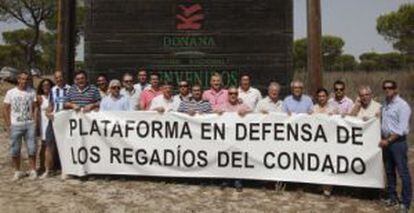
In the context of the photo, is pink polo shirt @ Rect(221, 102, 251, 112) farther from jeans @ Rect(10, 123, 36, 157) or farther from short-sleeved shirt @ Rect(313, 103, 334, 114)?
jeans @ Rect(10, 123, 36, 157)

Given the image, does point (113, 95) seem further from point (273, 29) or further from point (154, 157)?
point (273, 29)

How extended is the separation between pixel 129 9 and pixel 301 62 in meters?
50.1

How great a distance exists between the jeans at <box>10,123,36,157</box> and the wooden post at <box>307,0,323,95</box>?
4604 millimetres

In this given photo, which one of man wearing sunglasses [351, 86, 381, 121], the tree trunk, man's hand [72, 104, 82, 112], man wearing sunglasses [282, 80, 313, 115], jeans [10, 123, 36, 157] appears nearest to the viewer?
man wearing sunglasses [351, 86, 381, 121]

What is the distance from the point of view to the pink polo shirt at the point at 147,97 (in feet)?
33.2

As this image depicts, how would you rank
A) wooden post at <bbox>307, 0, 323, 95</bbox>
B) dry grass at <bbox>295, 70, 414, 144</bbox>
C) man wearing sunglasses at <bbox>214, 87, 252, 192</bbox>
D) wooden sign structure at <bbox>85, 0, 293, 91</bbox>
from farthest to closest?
dry grass at <bbox>295, 70, 414, 144</bbox> < wooden sign structure at <bbox>85, 0, 293, 91</bbox> < wooden post at <bbox>307, 0, 323, 95</bbox> < man wearing sunglasses at <bbox>214, 87, 252, 192</bbox>

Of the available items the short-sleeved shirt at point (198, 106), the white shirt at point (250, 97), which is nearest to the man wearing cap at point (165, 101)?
the short-sleeved shirt at point (198, 106)

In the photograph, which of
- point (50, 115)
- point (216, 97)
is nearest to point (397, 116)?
point (216, 97)

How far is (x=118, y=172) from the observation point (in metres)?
9.92

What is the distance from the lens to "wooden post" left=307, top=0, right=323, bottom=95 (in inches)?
421

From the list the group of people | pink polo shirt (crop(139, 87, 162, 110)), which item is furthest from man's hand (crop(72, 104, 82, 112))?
pink polo shirt (crop(139, 87, 162, 110))

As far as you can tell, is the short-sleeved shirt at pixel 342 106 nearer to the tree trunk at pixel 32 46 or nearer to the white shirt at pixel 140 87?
the white shirt at pixel 140 87

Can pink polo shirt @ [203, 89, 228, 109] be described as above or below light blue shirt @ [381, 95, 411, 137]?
above

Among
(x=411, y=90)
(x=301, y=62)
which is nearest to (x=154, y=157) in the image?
(x=411, y=90)
